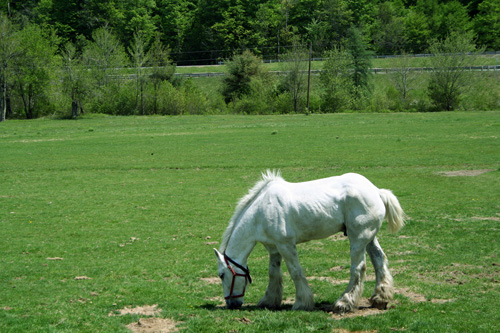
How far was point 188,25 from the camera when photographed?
126 meters

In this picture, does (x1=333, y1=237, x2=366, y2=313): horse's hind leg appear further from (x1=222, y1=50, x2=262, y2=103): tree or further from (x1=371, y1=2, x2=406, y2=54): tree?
(x1=371, y1=2, x2=406, y2=54): tree

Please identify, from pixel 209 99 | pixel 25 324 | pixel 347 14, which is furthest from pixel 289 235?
pixel 347 14

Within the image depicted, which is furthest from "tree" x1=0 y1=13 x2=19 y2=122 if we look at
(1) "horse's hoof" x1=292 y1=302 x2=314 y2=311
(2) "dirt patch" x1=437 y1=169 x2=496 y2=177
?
(1) "horse's hoof" x1=292 y1=302 x2=314 y2=311

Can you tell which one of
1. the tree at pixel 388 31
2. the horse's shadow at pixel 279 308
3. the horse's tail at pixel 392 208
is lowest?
the horse's shadow at pixel 279 308

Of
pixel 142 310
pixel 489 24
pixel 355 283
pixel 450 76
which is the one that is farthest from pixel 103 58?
pixel 489 24

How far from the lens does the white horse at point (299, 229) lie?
8156 millimetres

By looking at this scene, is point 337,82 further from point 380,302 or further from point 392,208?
point 380,302

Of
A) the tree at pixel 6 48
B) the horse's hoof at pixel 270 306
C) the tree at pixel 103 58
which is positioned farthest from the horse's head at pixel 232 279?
the tree at pixel 103 58

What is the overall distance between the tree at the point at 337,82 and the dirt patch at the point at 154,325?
67.0 metres

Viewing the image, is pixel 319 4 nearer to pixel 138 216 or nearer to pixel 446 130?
pixel 446 130

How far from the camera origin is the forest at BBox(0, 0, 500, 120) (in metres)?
70.4

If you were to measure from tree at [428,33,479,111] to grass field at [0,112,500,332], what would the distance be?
3873cm

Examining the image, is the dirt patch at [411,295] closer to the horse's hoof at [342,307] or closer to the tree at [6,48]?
the horse's hoof at [342,307]

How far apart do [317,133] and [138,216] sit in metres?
26.9
